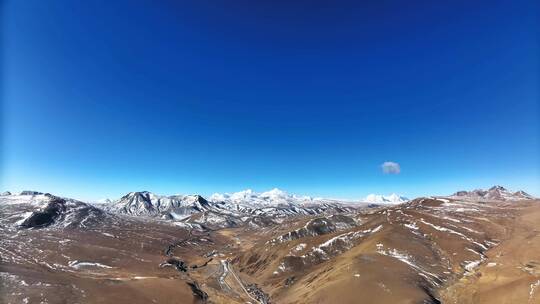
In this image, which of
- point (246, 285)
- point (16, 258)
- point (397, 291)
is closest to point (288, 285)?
point (246, 285)

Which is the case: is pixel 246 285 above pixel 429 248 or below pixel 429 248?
below

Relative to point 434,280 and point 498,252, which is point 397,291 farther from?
point 498,252

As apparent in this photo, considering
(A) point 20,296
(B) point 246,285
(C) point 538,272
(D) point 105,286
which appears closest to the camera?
(A) point 20,296

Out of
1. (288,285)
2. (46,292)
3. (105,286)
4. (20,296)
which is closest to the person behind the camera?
(20,296)

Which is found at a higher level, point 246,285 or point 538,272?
point 538,272

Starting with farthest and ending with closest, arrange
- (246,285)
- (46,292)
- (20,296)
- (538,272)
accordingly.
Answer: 1. (246,285)
2. (538,272)
3. (46,292)
4. (20,296)

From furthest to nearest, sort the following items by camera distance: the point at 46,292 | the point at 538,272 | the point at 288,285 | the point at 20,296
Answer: the point at 288,285 < the point at 538,272 < the point at 46,292 < the point at 20,296

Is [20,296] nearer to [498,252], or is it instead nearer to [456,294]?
[456,294]

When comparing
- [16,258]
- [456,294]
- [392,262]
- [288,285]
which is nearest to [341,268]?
[392,262]

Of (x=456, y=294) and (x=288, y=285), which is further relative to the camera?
(x=288, y=285)
